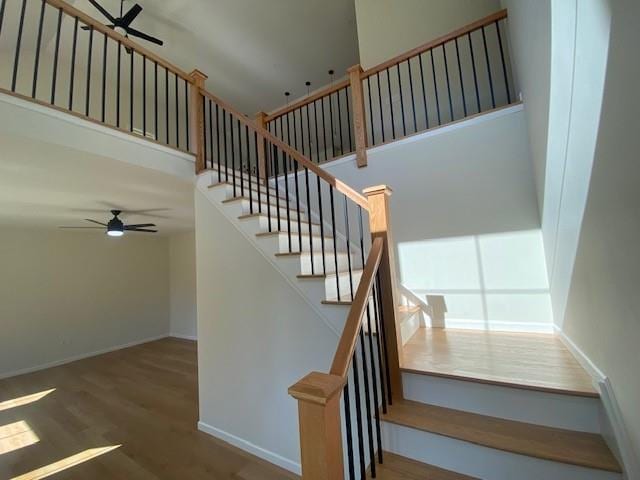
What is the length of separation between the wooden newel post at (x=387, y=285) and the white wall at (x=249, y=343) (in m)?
0.42

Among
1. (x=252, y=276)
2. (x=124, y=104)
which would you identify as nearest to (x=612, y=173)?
(x=252, y=276)

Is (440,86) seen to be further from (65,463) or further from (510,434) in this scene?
(65,463)

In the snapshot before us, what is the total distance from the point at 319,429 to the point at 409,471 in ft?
2.59

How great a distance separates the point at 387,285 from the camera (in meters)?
1.83

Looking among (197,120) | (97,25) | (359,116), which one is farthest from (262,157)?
(97,25)

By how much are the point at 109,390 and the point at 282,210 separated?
3354 millimetres

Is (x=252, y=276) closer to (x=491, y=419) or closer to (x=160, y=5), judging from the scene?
(x=491, y=419)

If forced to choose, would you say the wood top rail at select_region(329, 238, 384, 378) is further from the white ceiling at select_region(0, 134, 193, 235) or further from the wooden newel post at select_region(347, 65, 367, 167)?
the white ceiling at select_region(0, 134, 193, 235)

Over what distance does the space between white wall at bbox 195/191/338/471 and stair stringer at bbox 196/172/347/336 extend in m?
0.05

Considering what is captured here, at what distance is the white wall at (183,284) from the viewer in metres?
6.29

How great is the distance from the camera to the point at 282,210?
123 inches

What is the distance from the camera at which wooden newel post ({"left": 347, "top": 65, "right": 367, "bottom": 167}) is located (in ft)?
9.93

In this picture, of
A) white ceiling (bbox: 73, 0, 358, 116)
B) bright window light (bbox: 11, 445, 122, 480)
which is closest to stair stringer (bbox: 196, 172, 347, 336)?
bright window light (bbox: 11, 445, 122, 480)

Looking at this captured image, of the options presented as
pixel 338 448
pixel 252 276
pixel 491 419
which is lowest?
pixel 491 419
